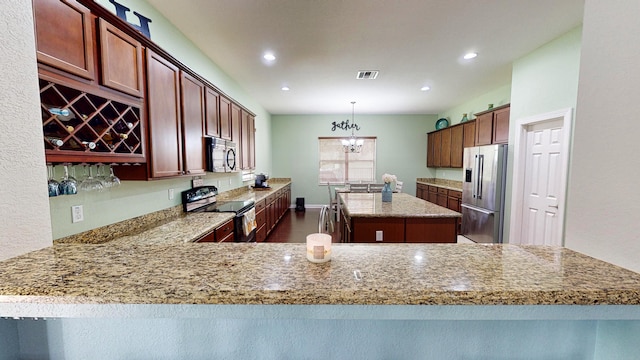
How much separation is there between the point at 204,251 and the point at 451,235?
2.71 m

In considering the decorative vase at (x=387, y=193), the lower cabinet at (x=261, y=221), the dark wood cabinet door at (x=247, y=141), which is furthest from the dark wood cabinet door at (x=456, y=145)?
the dark wood cabinet door at (x=247, y=141)

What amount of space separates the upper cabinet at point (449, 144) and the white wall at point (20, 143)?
5.96 m

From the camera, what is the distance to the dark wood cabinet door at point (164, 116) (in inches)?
79.2

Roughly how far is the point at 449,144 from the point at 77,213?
661 centimetres

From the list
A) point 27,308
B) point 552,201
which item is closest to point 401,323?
point 27,308

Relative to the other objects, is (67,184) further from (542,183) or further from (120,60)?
(542,183)

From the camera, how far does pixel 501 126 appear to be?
4195 millimetres

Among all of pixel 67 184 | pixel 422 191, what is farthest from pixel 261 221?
pixel 422 191

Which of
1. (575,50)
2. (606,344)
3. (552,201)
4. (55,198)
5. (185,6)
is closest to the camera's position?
(606,344)

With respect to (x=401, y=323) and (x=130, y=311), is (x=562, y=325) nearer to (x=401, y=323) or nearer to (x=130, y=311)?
(x=401, y=323)

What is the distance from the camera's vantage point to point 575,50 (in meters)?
2.79

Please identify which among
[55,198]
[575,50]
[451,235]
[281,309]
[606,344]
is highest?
[575,50]

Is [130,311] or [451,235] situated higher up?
[130,311]

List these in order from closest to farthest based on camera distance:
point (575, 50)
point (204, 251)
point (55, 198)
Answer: point (204, 251) → point (55, 198) → point (575, 50)
